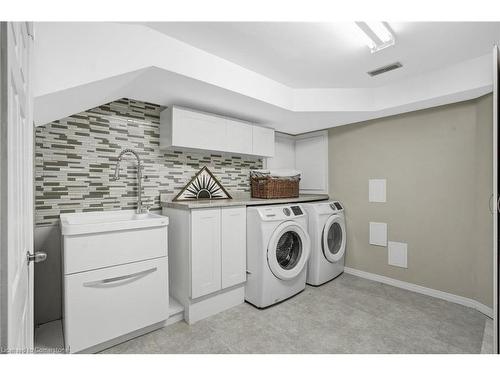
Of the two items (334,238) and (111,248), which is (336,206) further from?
(111,248)

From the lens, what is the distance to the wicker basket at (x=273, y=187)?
290 centimetres

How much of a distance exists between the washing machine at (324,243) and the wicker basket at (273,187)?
322 millimetres

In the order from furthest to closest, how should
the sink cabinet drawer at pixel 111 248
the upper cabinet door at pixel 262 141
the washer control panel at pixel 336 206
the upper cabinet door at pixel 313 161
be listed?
1. the upper cabinet door at pixel 313 161
2. the washer control panel at pixel 336 206
3. the upper cabinet door at pixel 262 141
4. the sink cabinet drawer at pixel 111 248

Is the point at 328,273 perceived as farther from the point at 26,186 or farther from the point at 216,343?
the point at 26,186

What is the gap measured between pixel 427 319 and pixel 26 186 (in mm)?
2907

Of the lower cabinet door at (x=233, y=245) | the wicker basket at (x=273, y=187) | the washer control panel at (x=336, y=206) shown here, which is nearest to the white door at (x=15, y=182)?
the lower cabinet door at (x=233, y=245)

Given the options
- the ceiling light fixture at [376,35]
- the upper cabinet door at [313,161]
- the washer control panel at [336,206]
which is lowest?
the washer control panel at [336,206]

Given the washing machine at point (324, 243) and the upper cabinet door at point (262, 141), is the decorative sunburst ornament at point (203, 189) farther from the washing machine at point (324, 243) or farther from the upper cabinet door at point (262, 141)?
the washing machine at point (324, 243)

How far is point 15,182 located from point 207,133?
1.78m

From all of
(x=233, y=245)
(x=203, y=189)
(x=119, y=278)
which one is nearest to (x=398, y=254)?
(x=233, y=245)

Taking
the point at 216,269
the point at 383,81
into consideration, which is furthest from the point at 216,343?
the point at 383,81

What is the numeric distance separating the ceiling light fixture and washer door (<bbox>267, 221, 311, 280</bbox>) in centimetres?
163

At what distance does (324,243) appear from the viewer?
281cm

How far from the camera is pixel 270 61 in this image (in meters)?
2.03
